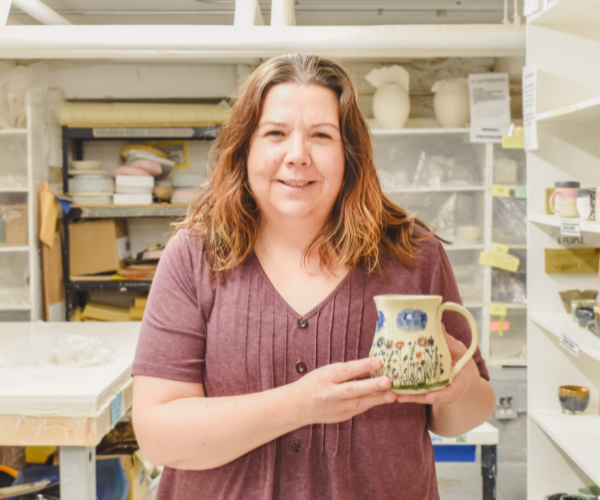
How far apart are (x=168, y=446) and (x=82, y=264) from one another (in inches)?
115

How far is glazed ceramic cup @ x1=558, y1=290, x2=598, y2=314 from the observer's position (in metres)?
1.82

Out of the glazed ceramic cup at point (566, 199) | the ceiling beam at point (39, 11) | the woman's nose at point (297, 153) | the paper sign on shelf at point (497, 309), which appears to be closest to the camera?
the woman's nose at point (297, 153)

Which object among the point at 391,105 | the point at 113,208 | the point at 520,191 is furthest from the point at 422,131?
the point at 113,208

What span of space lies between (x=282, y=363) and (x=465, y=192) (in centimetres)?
285

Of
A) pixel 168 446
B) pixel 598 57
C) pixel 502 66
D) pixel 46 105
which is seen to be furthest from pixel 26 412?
pixel 502 66

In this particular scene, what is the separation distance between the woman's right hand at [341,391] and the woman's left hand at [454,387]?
0.05 metres

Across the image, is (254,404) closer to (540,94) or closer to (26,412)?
(26,412)

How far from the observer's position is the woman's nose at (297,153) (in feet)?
2.97

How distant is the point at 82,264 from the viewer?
11.8 ft

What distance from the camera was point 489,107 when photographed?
3.37m

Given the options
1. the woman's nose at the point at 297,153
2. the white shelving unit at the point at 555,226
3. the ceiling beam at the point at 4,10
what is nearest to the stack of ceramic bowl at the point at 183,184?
the ceiling beam at the point at 4,10

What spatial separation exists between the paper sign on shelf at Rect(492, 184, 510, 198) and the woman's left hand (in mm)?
2494

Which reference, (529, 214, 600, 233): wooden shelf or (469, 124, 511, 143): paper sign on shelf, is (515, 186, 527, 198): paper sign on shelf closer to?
(469, 124, 511, 143): paper sign on shelf

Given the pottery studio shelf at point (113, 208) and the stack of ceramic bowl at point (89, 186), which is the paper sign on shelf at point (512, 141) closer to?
the pottery studio shelf at point (113, 208)
